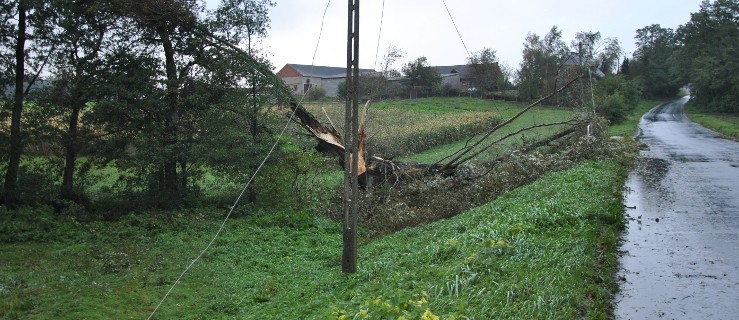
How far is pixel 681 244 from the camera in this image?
32.7 ft

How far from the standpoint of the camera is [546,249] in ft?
27.9

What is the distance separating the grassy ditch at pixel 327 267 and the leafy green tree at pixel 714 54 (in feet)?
161

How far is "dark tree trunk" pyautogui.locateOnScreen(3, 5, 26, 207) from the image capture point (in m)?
15.3

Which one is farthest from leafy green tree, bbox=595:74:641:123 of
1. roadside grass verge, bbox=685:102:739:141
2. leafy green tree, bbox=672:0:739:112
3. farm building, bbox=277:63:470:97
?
farm building, bbox=277:63:470:97

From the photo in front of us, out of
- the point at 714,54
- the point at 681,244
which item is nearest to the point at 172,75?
the point at 681,244

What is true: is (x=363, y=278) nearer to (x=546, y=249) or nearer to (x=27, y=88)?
(x=546, y=249)

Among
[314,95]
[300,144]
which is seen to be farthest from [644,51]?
[300,144]

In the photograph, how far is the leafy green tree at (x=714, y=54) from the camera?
181 ft

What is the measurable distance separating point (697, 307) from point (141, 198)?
14.3 m

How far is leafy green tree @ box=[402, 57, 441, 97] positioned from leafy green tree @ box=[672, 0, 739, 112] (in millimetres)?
26893

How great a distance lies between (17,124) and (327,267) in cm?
1009

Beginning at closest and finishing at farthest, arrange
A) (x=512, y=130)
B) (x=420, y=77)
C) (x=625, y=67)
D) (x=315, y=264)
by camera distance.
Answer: (x=315, y=264)
(x=512, y=130)
(x=420, y=77)
(x=625, y=67)

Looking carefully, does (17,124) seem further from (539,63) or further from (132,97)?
(539,63)

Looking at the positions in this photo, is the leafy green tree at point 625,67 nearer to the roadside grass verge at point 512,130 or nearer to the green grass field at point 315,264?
the roadside grass verge at point 512,130
